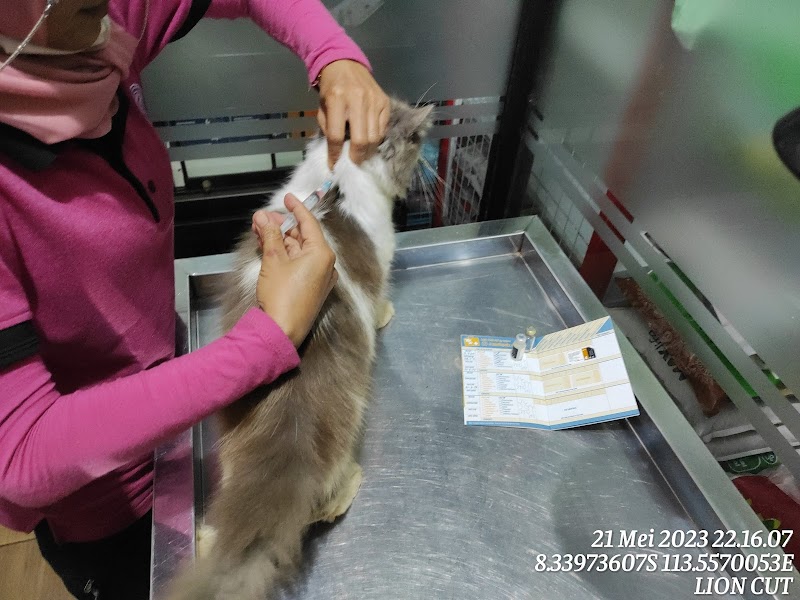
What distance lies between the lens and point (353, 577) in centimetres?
79

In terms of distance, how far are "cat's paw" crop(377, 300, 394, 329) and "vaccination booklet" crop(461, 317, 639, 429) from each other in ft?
0.53

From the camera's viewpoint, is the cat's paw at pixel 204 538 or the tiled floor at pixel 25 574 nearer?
the cat's paw at pixel 204 538

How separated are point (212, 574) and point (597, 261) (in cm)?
95

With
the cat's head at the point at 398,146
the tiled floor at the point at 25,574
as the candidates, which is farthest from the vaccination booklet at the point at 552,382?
the tiled floor at the point at 25,574

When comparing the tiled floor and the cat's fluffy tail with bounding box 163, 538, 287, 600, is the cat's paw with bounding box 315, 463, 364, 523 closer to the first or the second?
the cat's fluffy tail with bounding box 163, 538, 287, 600

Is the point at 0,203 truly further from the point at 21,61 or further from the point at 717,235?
the point at 717,235

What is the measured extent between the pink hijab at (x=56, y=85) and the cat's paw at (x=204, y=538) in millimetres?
535

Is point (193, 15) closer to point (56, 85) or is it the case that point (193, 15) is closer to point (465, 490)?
point (56, 85)

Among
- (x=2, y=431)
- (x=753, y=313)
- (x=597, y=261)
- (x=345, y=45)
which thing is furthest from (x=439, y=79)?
(x=2, y=431)

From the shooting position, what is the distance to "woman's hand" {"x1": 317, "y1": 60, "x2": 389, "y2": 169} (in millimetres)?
874

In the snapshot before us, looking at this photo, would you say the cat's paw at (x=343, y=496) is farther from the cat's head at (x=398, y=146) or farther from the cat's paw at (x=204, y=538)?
the cat's head at (x=398, y=146)

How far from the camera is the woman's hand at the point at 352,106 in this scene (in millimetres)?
874

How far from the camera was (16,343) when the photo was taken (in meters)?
0.52

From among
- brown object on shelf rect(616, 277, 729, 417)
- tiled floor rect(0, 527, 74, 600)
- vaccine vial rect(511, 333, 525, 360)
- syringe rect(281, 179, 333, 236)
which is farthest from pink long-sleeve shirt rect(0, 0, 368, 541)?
brown object on shelf rect(616, 277, 729, 417)
